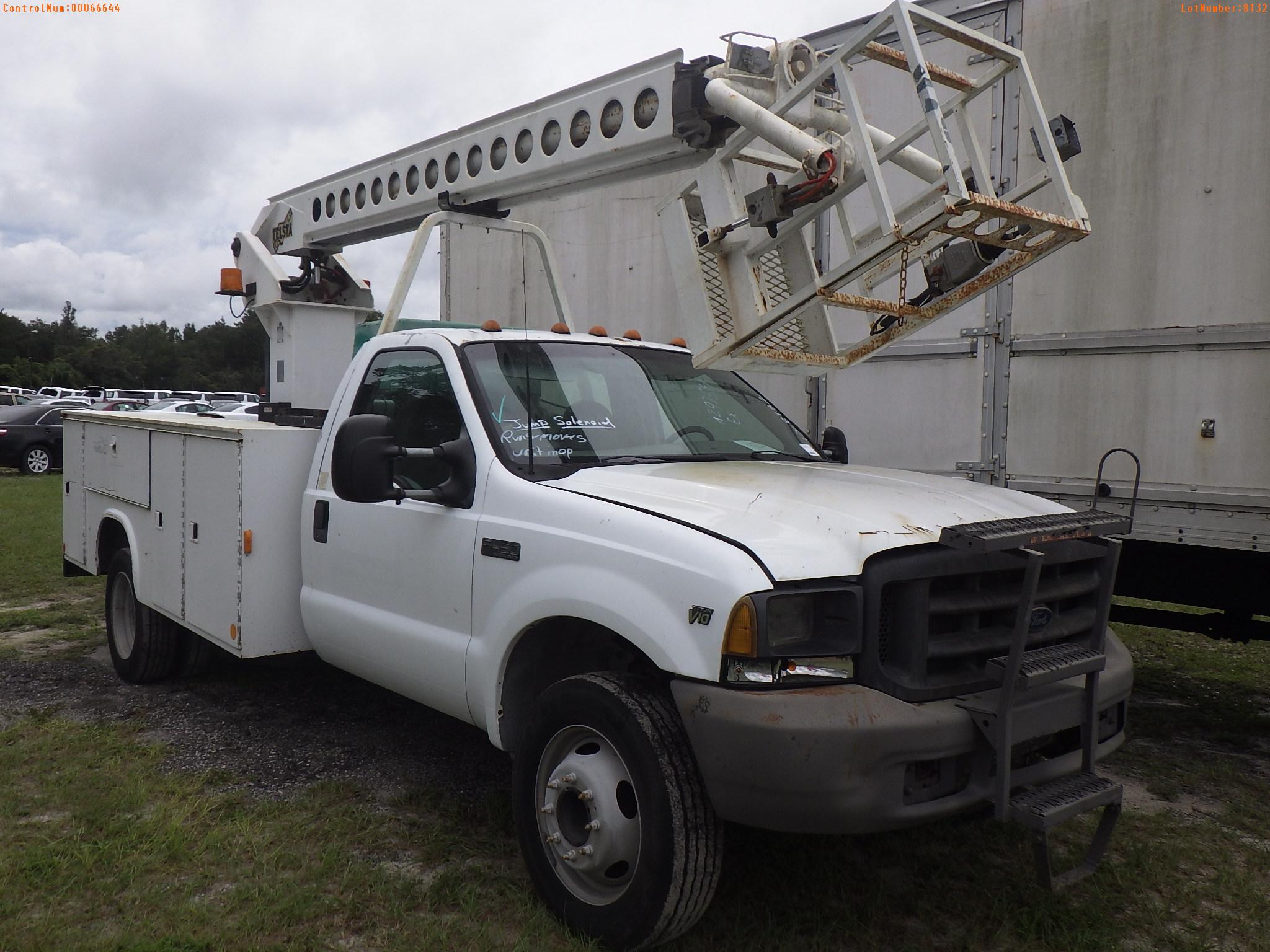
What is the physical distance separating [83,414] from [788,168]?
15.5 ft

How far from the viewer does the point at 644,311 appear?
6.84 metres

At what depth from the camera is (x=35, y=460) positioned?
2123 centimetres

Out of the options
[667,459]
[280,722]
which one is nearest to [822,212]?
[667,459]

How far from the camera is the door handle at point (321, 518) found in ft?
14.5

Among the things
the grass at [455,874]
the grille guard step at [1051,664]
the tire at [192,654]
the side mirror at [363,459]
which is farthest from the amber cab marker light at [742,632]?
the tire at [192,654]

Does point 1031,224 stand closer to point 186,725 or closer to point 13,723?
point 186,725

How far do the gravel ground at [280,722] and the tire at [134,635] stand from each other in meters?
0.11

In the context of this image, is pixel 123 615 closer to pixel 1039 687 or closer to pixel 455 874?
pixel 455 874

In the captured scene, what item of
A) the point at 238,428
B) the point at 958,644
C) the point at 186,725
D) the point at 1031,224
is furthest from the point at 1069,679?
the point at 186,725

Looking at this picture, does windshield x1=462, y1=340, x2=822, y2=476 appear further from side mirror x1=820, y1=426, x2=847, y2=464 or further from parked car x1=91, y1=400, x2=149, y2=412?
parked car x1=91, y1=400, x2=149, y2=412

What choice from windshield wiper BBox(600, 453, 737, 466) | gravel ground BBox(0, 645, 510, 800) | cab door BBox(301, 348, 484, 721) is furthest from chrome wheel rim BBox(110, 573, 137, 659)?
windshield wiper BBox(600, 453, 737, 466)

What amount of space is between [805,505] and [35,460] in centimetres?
2220

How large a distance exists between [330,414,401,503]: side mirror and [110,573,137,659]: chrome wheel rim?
2.96 m

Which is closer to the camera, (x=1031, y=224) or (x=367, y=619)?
(x=1031, y=224)
